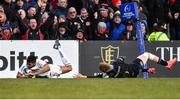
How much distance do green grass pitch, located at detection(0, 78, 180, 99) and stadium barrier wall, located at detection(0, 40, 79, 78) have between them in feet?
12.5

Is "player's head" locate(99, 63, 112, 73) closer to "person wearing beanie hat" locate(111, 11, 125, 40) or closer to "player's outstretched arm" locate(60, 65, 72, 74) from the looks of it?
"player's outstretched arm" locate(60, 65, 72, 74)

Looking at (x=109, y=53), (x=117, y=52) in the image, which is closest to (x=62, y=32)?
(x=109, y=53)

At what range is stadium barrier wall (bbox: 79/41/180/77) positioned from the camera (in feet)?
50.5

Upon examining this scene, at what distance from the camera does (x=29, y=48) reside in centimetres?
1515

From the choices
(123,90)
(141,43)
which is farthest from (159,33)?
(123,90)

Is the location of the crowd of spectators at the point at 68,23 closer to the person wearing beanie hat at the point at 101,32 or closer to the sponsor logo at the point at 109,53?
the person wearing beanie hat at the point at 101,32

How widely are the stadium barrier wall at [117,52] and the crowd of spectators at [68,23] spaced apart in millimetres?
436

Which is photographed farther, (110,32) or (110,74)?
(110,32)

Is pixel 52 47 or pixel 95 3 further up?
pixel 95 3

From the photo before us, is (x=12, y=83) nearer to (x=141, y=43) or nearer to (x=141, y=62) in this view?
(x=141, y=62)

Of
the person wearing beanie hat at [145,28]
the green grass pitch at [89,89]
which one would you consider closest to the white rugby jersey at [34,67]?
the green grass pitch at [89,89]

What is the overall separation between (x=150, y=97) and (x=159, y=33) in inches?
265

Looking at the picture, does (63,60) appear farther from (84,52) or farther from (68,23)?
(68,23)

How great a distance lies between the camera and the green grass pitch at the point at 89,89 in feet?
31.5
